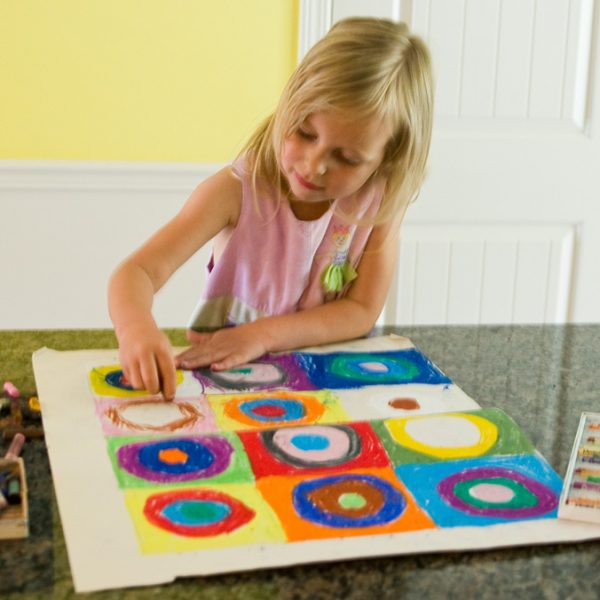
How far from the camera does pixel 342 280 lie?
1310mm

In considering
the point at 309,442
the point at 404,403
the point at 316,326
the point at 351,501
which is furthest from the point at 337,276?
the point at 351,501

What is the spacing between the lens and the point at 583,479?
0.77m

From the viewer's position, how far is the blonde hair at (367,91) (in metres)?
1.09

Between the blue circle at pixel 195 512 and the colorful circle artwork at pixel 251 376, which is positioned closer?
the blue circle at pixel 195 512

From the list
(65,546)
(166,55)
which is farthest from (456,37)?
(65,546)

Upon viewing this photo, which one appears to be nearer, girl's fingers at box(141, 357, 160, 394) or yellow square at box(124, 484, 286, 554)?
yellow square at box(124, 484, 286, 554)

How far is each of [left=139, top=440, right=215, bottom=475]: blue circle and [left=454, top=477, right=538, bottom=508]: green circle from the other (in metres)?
0.20

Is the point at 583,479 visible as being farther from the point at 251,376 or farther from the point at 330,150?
the point at 330,150

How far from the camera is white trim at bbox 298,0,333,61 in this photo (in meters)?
2.08

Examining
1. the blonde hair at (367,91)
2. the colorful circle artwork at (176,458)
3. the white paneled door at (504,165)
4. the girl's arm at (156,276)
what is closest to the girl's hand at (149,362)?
the girl's arm at (156,276)

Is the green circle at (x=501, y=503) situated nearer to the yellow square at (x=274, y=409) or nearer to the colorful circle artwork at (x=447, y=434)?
the colorful circle artwork at (x=447, y=434)

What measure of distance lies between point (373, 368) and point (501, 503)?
1.02 feet

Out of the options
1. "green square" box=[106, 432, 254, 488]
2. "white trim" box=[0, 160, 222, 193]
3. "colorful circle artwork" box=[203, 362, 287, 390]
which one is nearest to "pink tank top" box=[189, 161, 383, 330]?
"colorful circle artwork" box=[203, 362, 287, 390]

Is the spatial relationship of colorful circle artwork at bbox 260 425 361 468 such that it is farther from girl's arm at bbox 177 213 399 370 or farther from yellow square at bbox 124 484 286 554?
girl's arm at bbox 177 213 399 370
